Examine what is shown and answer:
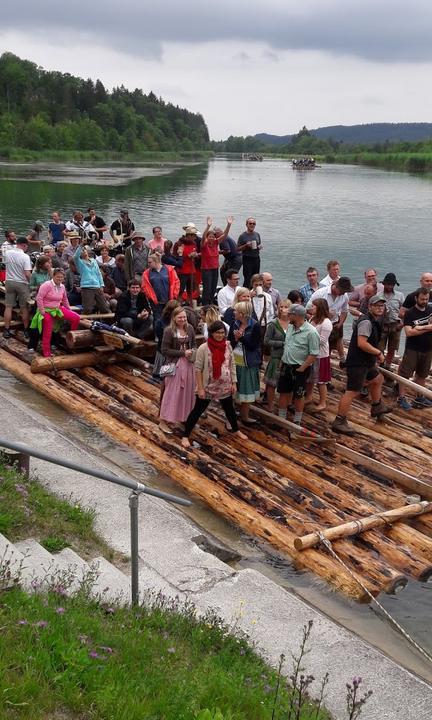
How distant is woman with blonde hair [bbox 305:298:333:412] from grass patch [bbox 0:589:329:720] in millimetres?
5288

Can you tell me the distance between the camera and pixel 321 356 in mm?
9664

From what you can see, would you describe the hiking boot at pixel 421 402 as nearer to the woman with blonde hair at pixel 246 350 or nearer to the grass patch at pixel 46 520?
the woman with blonde hair at pixel 246 350

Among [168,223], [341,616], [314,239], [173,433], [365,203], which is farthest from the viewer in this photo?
[365,203]

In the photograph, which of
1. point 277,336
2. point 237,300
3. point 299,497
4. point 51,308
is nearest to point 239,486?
point 299,497

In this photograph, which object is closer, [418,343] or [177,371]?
[177,371]

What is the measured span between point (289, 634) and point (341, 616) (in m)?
0.98

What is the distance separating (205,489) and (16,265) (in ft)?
22.7

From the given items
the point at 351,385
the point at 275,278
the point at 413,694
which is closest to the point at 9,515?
the point at 413,694

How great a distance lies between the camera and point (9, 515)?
5.48 m

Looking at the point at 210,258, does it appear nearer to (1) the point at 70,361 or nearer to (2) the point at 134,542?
(1) the point at 70,361

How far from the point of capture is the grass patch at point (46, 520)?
5.48 m

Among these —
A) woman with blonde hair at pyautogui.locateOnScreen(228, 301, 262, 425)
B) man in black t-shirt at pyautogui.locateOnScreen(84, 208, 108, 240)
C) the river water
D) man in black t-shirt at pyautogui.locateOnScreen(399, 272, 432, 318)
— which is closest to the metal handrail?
the river water

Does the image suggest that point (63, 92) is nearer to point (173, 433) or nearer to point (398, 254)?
point (398, 254)

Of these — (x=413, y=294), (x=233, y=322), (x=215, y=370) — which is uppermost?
(x=413, y=294)
